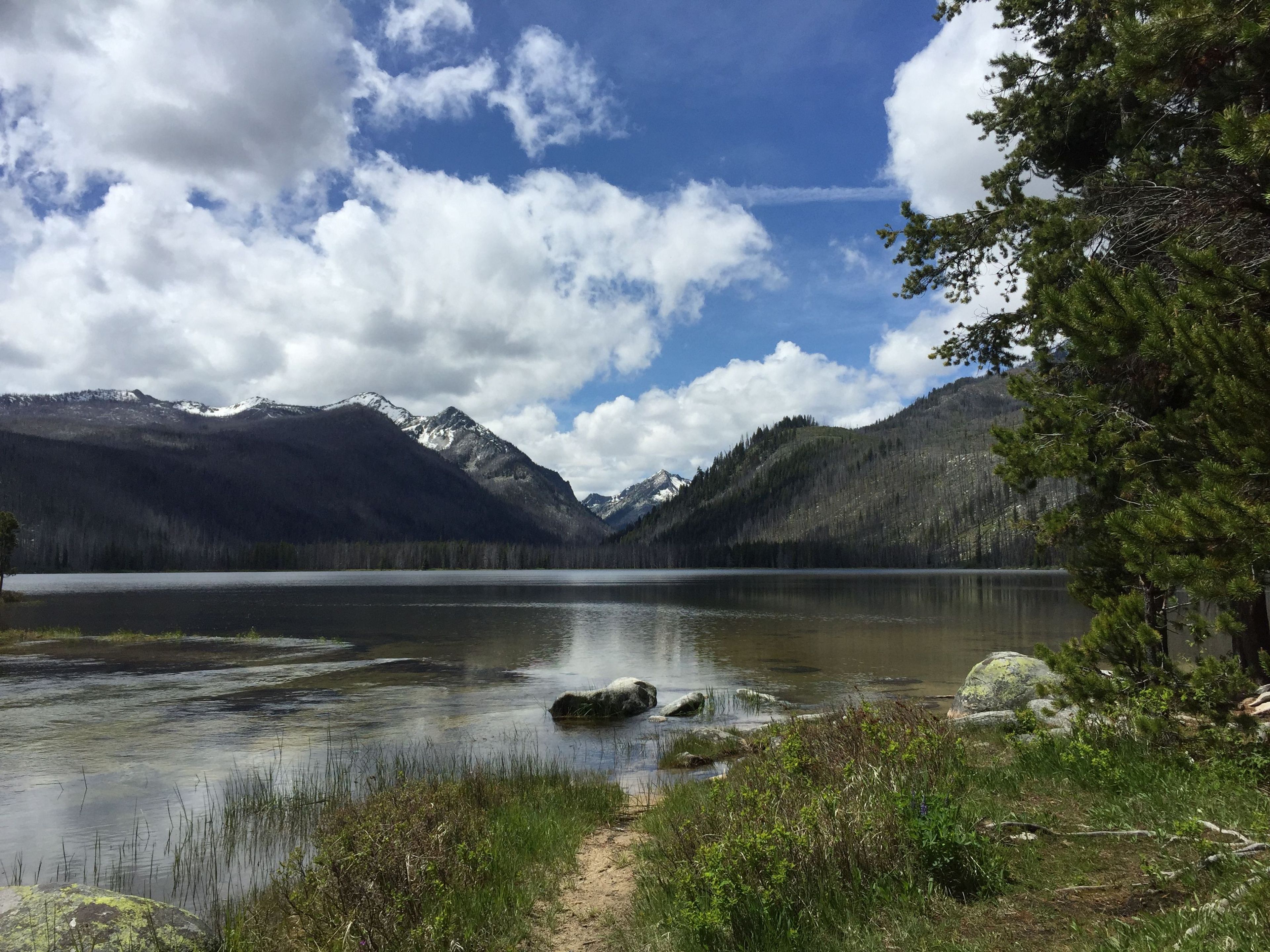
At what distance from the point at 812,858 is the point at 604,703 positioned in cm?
2141

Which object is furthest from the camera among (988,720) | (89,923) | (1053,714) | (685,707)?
(685,707)

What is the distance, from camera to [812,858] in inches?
306

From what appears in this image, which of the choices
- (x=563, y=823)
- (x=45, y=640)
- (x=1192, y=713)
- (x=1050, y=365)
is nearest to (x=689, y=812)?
(x=563, y=823)

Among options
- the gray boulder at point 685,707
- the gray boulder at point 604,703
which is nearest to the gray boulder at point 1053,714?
the gray boulder at point 685,707

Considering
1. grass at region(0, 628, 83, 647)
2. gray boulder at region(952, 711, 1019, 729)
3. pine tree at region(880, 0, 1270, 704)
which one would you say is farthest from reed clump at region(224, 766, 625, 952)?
grass at region(0, 628, 83, 647)

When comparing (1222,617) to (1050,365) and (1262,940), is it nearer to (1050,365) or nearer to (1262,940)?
(1262,940)

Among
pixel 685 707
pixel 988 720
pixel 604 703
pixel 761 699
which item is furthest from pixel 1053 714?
pixel 604 703

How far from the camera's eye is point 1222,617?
9930 mm

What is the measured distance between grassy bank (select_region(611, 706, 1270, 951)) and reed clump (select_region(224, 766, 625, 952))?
1.85 meters

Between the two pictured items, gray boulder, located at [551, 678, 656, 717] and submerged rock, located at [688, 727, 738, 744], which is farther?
gray boulder, located at [551, 678, 656, 717]

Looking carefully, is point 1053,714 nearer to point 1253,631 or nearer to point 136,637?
point 1253,631

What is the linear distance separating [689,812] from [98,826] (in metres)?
13.1

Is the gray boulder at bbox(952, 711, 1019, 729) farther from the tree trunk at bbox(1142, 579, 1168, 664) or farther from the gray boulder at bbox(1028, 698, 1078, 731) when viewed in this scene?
the tree trunk at bbox(1142, 579, 1168, 664)

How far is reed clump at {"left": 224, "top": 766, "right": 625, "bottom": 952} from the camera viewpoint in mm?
8078
